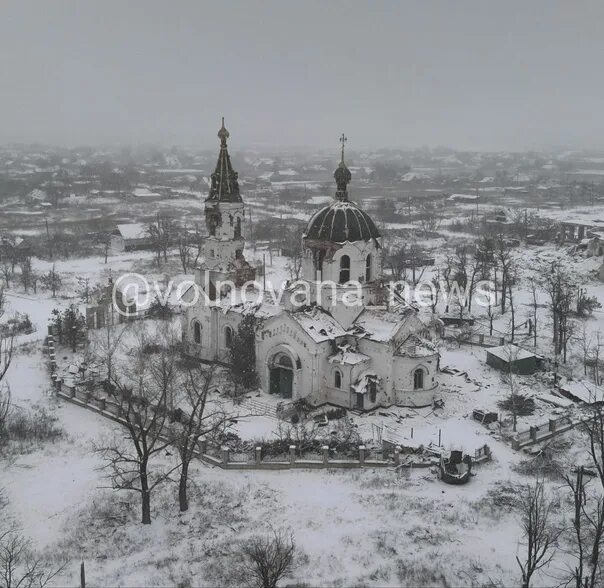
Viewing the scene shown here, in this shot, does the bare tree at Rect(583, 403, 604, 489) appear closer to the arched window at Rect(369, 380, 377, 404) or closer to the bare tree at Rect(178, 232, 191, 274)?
the arched window at Rect(369, 380, 377, 404)

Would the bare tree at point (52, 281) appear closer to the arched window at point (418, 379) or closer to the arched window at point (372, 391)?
the arched window at point (372, 391)

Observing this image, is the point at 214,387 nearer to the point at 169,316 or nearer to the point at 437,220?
the point at 169,316

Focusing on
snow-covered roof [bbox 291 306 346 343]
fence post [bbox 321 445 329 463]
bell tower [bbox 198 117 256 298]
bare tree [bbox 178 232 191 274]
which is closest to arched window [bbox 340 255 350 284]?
snow-covered roof [bbox 291 306 346 343]

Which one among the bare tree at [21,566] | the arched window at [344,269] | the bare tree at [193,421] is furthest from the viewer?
the arched window at [344,269]

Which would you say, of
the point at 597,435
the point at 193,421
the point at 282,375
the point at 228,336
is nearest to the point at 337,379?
the point at 282,375

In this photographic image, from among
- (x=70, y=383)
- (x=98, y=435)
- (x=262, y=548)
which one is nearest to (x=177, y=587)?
(x=262, y=548)

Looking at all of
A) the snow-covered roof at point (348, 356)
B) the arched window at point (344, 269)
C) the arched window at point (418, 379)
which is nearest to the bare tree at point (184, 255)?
the arched window at point (344, 269)
